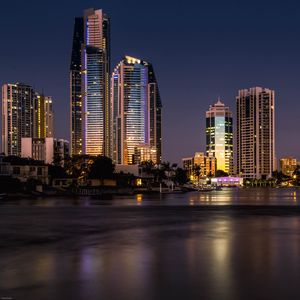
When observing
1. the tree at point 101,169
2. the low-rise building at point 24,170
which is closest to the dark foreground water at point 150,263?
the low-rise building at point 24,170

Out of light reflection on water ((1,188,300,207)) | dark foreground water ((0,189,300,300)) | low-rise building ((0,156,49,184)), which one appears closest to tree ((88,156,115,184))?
low-rise building ((0,156,49,184))

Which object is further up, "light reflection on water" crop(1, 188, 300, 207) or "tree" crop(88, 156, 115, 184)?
"tree" crop(88, 156, 115, 184)

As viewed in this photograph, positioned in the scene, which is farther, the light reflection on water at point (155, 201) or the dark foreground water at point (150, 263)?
the light reflection on water at point (155, 201)

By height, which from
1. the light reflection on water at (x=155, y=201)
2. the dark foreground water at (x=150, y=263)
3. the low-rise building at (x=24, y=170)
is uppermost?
the low-rise building at (x=24, y=170)

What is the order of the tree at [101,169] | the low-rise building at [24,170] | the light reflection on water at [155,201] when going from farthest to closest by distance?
the tree at [101,169] < the low-rise building at [24,170] < the light reflection on water at [155,201]

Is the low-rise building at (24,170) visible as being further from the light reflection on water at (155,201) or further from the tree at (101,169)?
the light reflection on water at (155,201)

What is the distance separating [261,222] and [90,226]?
40.7 feet

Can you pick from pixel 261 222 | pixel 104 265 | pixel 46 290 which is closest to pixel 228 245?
pixel 104 265

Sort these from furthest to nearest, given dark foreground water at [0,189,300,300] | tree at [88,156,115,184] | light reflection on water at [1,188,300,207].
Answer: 1. tree at [88,156,115,184]
2. light reflection on water at [1,188,300,207]
3. dark foreground water at [0,189,300,300]

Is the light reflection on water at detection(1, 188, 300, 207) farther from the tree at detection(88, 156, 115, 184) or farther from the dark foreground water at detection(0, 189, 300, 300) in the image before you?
the tree at detection(88, 156, 115, 184)

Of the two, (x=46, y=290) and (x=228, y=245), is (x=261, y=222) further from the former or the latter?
(x=46, y=290)

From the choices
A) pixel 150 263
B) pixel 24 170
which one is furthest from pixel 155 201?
pixel 150 263

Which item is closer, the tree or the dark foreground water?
the dark foreground water

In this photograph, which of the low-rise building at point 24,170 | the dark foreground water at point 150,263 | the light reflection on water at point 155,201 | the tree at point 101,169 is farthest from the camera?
the tree at point 101,169
